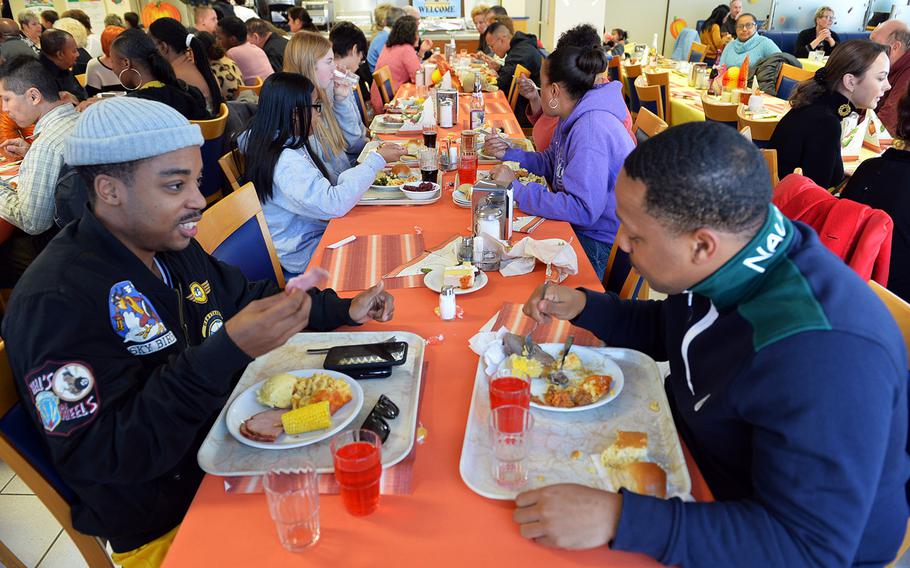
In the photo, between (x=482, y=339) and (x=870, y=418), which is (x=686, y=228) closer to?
(x=870, y=418)

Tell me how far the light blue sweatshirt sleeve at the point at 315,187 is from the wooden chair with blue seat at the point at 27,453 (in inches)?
51.6

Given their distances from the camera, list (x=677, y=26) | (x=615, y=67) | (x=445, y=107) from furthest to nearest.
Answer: (x=677, y=26)
(x=615, y=67)
(x=445, y=107)

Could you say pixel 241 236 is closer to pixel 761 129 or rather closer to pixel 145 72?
pixel 145 72

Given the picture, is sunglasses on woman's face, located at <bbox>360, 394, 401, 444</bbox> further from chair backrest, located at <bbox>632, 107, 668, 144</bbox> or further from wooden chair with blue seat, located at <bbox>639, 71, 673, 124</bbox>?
wooden chair with blue seat, located at <bbox>639, 71, 673, 124</bbox>

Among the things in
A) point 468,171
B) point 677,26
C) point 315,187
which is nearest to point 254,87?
point 468,171

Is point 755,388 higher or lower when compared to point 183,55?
lower

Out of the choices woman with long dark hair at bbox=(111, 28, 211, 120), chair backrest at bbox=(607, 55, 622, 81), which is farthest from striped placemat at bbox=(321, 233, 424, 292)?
chair backrest at bbox=(607, 55, 622, 81)

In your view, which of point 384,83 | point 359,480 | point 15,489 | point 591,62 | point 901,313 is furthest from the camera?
point 384,83

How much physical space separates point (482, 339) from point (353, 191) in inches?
45.5

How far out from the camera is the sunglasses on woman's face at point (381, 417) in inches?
46.2

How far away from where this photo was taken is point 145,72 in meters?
3.75

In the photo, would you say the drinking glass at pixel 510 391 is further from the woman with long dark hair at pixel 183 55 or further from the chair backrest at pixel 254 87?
the chair backrest at pixel 254 87

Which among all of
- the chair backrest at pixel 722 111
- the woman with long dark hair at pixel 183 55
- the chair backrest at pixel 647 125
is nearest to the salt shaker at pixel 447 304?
the chair backrest at pixel 647 125

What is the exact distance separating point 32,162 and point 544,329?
2.48 meters
